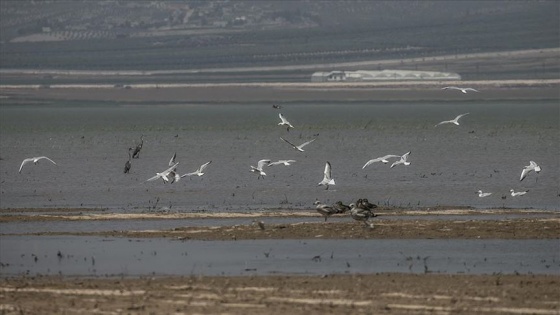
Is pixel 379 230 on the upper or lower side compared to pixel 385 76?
upper

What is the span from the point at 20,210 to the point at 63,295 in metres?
10.7

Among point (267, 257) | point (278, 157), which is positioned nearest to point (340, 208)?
point (267, 257)

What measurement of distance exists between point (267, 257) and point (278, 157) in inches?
935

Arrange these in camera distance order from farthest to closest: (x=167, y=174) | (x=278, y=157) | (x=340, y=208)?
(x=278, y=157) < (x=167, y=174) < (x=340, y=208)

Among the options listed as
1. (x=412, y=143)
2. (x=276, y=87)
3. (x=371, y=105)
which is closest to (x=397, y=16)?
(x=276, y=87)

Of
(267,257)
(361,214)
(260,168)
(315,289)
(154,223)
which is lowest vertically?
(260,168)

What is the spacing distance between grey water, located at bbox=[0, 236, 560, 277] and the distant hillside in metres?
129

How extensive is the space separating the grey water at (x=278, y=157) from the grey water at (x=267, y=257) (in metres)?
5.93

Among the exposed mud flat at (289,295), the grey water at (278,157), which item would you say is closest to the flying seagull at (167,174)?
the grey water at (278,157)

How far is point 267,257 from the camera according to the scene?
64.6ft

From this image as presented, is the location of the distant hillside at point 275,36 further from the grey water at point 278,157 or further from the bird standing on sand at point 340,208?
the bird standing on sand at point 340,208

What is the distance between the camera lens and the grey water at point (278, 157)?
97.4 ft

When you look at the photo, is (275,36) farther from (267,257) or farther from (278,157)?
(267,257)

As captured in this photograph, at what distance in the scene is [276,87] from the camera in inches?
4562
